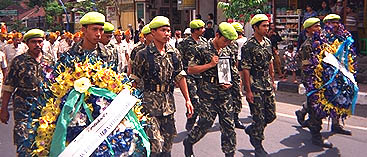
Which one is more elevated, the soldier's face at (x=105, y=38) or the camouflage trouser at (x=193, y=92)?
the soldier's face at (x=105, y=38)

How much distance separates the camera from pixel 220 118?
5.27 metres

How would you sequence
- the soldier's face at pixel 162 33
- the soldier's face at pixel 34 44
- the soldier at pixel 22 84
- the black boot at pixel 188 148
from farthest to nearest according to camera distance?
1. the black boot at pixel 188 148
2. the soldier's face at pixel 34 44
3. the soldier at pixel 22 84
4. the soldier's face at pixel 162 33

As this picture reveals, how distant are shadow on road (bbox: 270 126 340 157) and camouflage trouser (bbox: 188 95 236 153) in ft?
3.49

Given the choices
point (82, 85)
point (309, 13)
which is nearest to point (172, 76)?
point (82, 85)

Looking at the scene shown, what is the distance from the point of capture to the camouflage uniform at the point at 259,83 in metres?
5.52

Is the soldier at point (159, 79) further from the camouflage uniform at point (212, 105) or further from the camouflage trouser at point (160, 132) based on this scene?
the camouflage uniform at point (212, 105)

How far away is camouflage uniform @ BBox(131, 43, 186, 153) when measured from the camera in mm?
4566

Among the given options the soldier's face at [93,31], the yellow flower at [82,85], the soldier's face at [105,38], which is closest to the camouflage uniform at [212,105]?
the soldier's face at [105,38]

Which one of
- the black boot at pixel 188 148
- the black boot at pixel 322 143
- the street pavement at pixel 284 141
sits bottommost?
the street pavement at pixel 284 141

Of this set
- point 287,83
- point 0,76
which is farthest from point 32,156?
point 287,83

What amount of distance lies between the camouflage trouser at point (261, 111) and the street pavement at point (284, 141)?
1.71 feet

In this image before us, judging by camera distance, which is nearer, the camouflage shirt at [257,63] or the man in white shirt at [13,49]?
the camouflage shirt at [257,63]

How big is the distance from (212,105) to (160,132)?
0.94 m

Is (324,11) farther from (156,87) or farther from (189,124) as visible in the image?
(156,87)
